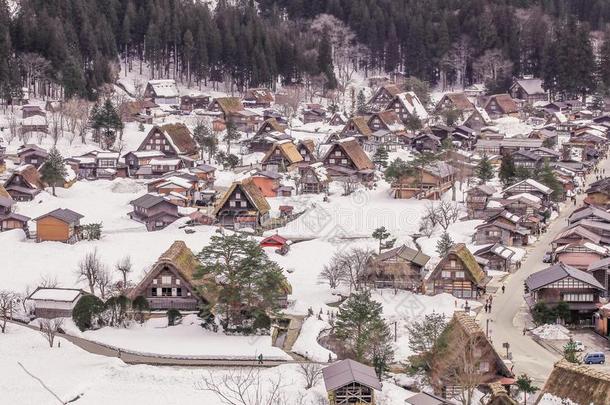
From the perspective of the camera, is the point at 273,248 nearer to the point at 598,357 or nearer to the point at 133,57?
the point at 598,357

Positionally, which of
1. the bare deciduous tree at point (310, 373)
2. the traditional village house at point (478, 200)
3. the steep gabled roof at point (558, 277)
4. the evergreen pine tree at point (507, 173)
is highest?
the evergreen pine tree at point (507, 173)

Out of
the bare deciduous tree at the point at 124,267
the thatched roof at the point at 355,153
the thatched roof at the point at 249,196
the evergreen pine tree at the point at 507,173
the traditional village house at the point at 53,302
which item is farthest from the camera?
the thatched roof at the point at 355,153

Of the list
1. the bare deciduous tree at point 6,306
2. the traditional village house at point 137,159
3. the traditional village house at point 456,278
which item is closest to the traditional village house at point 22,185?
the traditional village house at point 137,159

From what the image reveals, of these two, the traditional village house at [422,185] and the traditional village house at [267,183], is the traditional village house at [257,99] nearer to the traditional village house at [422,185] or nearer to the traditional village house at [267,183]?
the traditional village house at [267,183]

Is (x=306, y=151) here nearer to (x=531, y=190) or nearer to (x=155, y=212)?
(x=531, y=190)

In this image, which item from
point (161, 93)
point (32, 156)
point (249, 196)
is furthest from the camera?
point (161, 93)

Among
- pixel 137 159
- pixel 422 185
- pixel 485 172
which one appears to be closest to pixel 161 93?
pixel 137 159

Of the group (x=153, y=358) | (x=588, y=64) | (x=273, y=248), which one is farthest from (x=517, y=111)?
(x=153, y=358)
